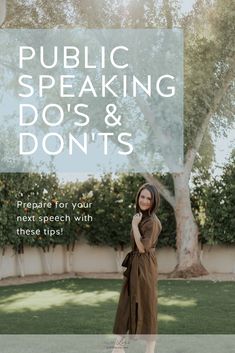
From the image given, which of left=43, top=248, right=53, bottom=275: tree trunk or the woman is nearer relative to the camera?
the woman

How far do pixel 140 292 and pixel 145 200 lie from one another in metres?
0.70

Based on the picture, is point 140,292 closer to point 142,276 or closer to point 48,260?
point 142,276

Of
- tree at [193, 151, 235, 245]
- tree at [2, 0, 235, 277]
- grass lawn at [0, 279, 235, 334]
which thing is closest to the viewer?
grass lawn at [0, 279, 235, 334]

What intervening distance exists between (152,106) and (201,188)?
1785 mm

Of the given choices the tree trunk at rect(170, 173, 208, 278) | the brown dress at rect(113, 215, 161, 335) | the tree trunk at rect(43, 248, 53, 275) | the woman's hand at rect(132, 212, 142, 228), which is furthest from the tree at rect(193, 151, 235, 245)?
the woman's hand at rect(132, 212, 142, 228)

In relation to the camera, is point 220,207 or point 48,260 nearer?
point 220,207

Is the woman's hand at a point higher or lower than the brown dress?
higher

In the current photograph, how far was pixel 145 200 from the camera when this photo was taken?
494 cm

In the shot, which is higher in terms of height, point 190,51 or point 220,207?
point 190,51

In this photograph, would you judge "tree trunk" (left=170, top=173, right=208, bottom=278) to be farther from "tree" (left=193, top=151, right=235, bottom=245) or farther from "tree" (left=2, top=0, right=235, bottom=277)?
"tree" (left=193, top=151, right=235, bottom=245)

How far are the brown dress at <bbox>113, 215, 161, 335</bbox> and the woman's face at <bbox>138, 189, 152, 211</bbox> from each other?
2.8 inches

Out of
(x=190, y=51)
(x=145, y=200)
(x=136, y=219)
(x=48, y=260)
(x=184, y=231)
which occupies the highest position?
(x=190, y=51)

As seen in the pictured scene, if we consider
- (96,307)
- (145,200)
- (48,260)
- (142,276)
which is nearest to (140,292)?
(142,276)

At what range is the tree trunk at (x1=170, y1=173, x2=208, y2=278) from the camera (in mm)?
11750
